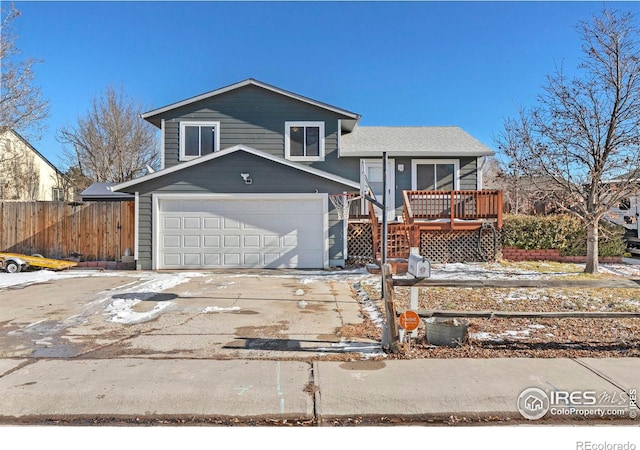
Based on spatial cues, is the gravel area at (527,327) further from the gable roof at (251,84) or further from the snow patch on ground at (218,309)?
the gable roof at (251,84)

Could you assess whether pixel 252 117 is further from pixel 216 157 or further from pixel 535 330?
pixel 535 330

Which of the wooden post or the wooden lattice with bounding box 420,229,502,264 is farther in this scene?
the wooden lattice with bounding box 420,229,502,264

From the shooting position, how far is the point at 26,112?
14.7 m

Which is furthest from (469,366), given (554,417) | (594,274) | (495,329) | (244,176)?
(244,176)

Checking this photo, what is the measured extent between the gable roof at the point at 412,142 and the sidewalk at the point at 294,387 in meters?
11.8

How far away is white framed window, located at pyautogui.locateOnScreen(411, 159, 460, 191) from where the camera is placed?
52.6 ft

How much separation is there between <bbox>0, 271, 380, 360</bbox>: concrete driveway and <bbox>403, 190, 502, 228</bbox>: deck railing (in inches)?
159

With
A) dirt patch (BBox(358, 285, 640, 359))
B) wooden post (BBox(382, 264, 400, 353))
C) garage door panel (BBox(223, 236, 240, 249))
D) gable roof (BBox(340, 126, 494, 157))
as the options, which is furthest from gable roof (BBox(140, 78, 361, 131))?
wooden post (BBox(382, 264, 400, 353))

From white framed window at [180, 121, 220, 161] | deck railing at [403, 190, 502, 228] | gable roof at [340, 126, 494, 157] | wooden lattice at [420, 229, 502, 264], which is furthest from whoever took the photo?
gable roof at [340, 126, 494, 157]

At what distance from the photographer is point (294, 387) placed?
385cm

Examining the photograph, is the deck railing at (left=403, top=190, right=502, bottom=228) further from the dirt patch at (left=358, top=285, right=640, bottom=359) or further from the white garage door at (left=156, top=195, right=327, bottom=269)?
the dirt patch at (left=358, top=285, right=640, bottom=359)

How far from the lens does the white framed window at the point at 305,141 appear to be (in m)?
14.9

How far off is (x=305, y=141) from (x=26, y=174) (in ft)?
64.1
